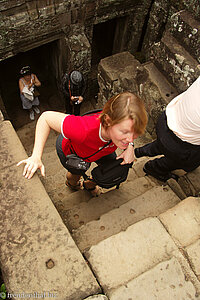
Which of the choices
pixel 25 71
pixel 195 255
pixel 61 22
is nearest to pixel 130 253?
pixel 195 255

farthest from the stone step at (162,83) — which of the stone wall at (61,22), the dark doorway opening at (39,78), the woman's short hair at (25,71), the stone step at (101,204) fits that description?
the dark doorway opening at (39,78)

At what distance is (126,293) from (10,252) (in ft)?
2.76

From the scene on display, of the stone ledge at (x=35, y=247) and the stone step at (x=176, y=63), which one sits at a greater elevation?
the stone step at (x=176, y=63)

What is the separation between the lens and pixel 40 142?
2057mm

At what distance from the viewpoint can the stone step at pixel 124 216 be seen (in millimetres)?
2281

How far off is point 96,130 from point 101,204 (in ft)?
3.42

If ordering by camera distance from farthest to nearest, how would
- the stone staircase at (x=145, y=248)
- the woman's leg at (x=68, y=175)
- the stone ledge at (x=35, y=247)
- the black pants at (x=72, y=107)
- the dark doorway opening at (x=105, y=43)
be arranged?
the dark doorway opening at (x=105, y=43), the black pants at (x=72, y=107), the woman's leg at (x=68, y=175), the stone staircase at (x=145, y=248), the stone ledge at (x=35, y=247)

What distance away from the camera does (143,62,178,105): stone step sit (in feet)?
10.9

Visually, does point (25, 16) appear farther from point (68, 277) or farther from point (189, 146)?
point (68, 277)

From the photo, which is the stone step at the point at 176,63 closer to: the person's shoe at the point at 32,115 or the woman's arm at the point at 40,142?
the woman's arm at the point at 40,142

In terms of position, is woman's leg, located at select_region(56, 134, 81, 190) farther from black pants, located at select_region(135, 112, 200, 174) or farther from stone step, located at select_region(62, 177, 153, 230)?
black pants, located at select_region(135, 112, 200, 174)

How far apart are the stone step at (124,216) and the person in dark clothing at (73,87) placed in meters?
2.48

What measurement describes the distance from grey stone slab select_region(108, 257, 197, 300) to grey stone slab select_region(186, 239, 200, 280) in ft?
0.40

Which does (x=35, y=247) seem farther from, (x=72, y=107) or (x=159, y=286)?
(x=72, y=107)
